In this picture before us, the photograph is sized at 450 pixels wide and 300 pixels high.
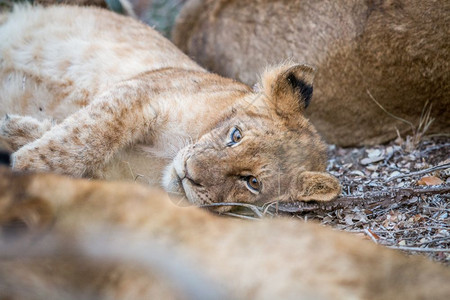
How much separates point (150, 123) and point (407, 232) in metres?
1.69

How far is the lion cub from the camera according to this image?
3.20 metres

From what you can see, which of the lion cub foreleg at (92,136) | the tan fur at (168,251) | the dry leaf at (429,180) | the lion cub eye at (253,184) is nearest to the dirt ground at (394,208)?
the dry leaf at (429,180)

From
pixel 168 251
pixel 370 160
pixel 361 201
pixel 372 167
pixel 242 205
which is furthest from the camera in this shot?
pixel 370 160

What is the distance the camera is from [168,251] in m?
1.78

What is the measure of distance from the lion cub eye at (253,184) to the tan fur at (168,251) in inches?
44.8

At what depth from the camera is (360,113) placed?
4.91m

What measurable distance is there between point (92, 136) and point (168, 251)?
1693 mm

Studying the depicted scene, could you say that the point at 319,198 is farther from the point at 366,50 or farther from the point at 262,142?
the point at 366,50

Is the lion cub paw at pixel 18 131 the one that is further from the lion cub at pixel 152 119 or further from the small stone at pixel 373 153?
the small stone at pixel 373 153

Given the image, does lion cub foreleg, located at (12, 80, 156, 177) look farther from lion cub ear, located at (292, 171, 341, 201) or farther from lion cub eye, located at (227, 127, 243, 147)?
lion cub ear, located at (292, 171, 341, 201)

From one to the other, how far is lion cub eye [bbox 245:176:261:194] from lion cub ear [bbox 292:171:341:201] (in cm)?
26

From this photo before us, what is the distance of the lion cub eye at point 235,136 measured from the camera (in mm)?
3227

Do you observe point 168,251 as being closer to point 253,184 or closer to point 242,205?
point 242,205

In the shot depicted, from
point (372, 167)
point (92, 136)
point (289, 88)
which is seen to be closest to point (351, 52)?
point (372, 167)
